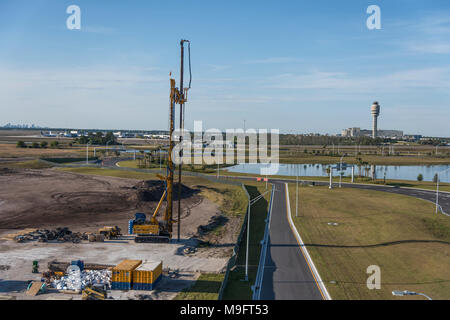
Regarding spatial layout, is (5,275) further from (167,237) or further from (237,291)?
(237,291)

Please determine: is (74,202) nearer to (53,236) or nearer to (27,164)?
(53,236)

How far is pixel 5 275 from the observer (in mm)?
32375

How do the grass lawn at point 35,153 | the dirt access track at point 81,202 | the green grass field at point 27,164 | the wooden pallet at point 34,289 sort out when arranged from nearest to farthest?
the wooden pallet at point 34,289
the dirt access track at point 81,202
the green grass field at point 27,164
the grass lawn at point 35,153

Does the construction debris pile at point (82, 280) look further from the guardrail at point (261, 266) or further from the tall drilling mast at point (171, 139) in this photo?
the tall drilling mast at point (171, 139)

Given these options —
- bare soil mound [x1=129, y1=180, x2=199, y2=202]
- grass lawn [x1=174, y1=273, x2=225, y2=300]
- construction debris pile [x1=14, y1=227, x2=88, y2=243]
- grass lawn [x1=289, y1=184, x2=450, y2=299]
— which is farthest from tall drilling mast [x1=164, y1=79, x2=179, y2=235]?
bare soil mound [x1=129, y1=180, x2=199, y2=202]

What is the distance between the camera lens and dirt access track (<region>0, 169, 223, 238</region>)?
176 feet

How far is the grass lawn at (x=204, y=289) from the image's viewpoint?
28227mm

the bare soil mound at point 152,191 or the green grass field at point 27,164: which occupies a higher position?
the green grass field at point 27,164

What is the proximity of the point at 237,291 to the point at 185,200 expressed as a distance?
44.5m

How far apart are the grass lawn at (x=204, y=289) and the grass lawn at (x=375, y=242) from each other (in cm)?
1003

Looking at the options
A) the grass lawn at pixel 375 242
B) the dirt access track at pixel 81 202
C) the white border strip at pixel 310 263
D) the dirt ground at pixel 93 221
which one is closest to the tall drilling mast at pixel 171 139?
the dirt ground at pixel 93 221

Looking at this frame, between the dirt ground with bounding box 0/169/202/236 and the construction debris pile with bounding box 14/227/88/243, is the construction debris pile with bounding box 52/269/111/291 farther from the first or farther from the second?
the dirt ground with bounding box 0/169/202/236

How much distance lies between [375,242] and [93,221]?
139ft
